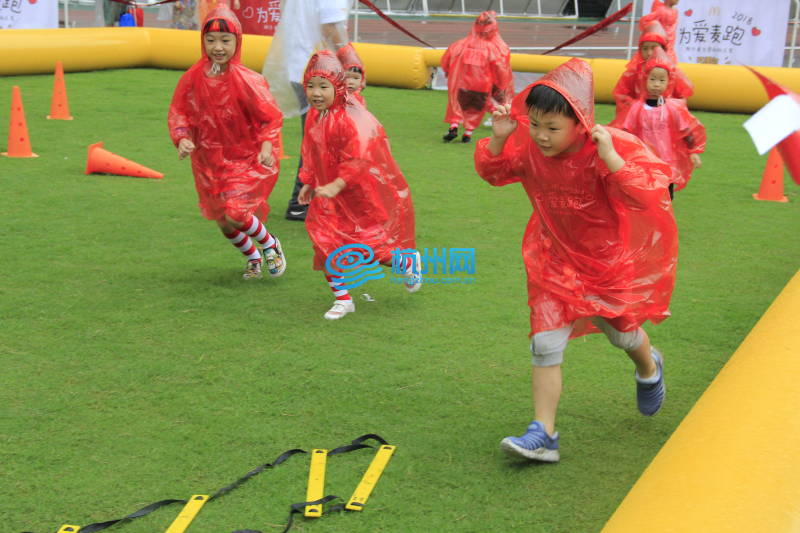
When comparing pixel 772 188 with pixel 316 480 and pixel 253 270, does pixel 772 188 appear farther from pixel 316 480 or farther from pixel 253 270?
pixel 316 480

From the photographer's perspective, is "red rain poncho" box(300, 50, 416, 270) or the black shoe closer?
"red rain poncho" box(300, 50, 416, 270)

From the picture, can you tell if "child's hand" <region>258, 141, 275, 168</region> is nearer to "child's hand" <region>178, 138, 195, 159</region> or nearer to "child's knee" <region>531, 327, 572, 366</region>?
"child's hand" <region>178, 138, 195, 159</region>

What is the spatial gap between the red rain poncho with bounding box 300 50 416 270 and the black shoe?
6.48 feet

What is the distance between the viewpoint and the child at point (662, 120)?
6988 mm

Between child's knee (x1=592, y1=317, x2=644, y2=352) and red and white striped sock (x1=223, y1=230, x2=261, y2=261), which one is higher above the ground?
child's knee (x1=592, y1=317, x2=644, y2=352)

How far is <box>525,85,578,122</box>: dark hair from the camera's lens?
11.7 feet

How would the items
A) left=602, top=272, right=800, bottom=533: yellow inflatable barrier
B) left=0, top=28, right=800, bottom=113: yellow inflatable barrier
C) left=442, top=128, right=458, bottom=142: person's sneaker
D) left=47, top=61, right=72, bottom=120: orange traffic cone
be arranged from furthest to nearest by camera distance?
left=0, top=28, right=800, bottom=113: yellow inflatable barrier → left=47, top=61, right=72, bottom=120: orange traffic cone → left=442, top=128, right=458, bottom=142: person's sneaker → left=602, top=272, right=800, bottom=533: yellow inflatable barrier

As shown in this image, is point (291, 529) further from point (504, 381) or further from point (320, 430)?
point (504, 381)

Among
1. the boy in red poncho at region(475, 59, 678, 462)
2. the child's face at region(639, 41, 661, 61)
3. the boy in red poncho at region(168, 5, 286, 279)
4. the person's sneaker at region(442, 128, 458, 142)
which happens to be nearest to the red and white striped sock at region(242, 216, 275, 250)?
the boy in red poncho at region(168, 5, 286, 279)

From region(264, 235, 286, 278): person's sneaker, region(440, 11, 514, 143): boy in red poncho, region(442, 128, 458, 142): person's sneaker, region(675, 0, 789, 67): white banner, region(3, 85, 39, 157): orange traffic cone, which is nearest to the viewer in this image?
region(264, 235, 286, 278): person's sneaker

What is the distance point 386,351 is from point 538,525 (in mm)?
1776

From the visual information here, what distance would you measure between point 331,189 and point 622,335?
1.98m

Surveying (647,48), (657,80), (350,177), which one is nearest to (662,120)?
(657,80)

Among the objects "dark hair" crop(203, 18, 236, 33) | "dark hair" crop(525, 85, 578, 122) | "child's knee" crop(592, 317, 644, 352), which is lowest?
"child's knee" crop(592, 317, 644, 352)
